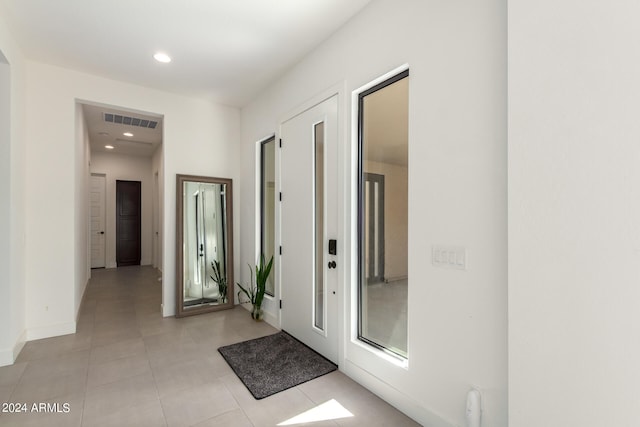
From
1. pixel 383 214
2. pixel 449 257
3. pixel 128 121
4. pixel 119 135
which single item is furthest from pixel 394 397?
pixel 119 135

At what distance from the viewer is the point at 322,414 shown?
6.57 feet

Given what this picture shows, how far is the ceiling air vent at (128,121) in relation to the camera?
4.69m

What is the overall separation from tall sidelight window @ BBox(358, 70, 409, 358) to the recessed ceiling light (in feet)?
6.76

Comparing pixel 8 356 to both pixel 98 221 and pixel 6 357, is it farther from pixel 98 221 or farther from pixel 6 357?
pixel 98 221

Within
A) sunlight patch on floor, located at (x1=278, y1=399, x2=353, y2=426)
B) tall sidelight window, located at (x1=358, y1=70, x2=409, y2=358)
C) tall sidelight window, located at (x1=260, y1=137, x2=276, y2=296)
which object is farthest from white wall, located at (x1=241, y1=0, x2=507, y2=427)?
tall sidelight window, located at (x1=260, y1=137, x2=276, y2=296)

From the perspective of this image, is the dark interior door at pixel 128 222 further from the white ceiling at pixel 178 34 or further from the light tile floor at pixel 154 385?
the white ceiling at pixel 178 34

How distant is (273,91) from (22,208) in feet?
9.39

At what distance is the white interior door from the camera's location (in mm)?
7195

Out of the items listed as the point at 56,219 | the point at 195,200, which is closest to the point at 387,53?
the point at 195,200

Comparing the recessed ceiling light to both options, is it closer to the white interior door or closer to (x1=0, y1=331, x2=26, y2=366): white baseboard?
(x1=0, y1=331, x2=26, y2=366): white baseboard
